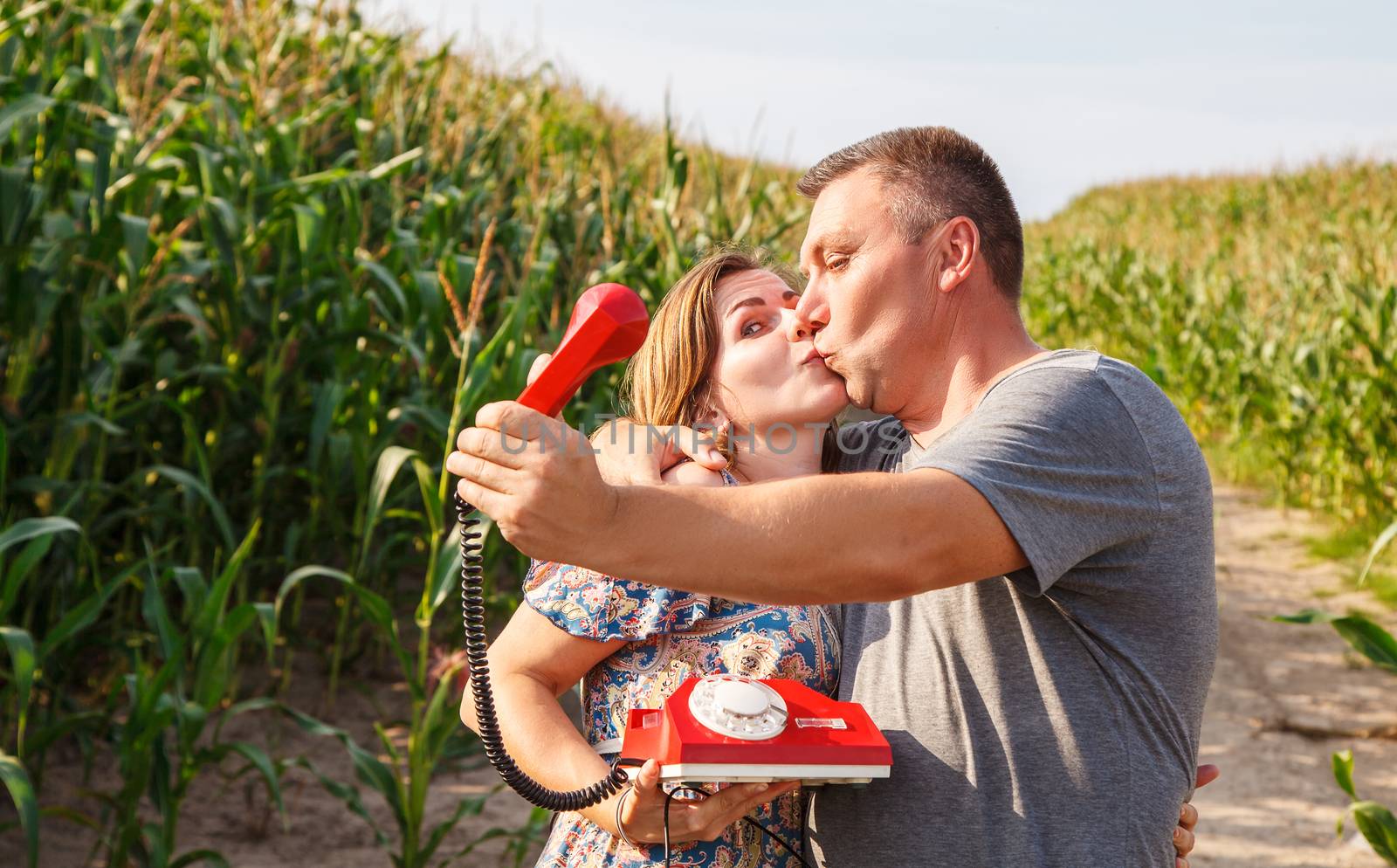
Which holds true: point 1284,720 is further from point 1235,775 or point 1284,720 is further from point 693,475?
point 693,475

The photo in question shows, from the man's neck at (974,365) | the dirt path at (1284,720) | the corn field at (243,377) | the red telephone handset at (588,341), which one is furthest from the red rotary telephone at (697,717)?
the dirt path at (1284,720)

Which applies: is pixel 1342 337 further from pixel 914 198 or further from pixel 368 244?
pixel 914 198

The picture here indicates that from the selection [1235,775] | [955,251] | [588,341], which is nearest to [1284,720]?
[1235,775]

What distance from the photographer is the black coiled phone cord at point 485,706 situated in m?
1.36

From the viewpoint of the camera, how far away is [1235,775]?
470 centimetres

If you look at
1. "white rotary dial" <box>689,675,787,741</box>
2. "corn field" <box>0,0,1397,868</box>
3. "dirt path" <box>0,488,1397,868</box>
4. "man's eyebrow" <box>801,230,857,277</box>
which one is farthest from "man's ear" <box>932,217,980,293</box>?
"dirt path" <box>0,488,1397,868</box>

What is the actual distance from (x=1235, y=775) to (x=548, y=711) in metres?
3.94

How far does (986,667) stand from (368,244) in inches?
166

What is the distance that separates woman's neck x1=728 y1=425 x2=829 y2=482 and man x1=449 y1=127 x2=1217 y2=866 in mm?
118

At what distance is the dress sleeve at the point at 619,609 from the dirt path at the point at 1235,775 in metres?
1.66

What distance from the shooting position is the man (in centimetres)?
124

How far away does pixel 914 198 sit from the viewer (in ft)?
5.90

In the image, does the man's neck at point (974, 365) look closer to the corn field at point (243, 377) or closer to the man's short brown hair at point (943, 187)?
the man's short brown hair at point (943, 187)

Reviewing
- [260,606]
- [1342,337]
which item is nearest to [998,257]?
[260,606]
